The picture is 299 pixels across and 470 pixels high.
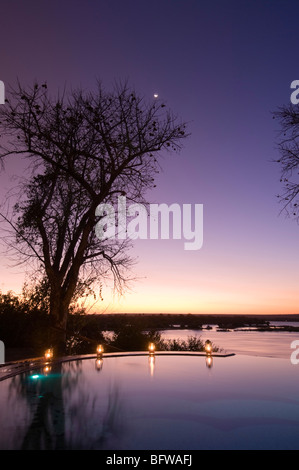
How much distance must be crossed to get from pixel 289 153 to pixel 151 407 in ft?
22.2

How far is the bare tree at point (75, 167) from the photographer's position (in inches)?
480

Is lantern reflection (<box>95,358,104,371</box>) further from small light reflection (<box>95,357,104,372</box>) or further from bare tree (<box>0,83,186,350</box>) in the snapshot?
bare tree (<box>0,83,186,350</box>)

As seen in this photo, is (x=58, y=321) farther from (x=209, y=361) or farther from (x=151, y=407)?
(x=151, y=407)

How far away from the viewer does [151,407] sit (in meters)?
6.20

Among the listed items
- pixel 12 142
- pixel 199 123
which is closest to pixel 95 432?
pixel 12 142

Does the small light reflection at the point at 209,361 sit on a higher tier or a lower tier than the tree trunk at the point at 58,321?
lower

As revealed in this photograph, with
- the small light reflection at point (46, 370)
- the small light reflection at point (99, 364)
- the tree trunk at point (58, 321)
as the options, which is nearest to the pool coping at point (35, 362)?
the small light reflection at point (46, 370)

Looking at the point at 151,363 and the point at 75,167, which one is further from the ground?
the point at 75,167

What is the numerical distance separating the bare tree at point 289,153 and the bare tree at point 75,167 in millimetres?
4262

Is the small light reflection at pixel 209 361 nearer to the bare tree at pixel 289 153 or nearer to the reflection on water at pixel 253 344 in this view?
the reflection on water at pixel 253 344

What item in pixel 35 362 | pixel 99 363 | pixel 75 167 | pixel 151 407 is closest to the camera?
pixel 151 407

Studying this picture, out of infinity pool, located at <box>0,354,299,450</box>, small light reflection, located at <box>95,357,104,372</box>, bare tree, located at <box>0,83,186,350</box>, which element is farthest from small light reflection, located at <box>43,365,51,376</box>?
bare tree, located at <box>0,83,186,350</box>

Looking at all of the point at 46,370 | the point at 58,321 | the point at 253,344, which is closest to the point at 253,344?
the point at 253,344

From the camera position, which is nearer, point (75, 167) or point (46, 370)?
point (46, 370)
